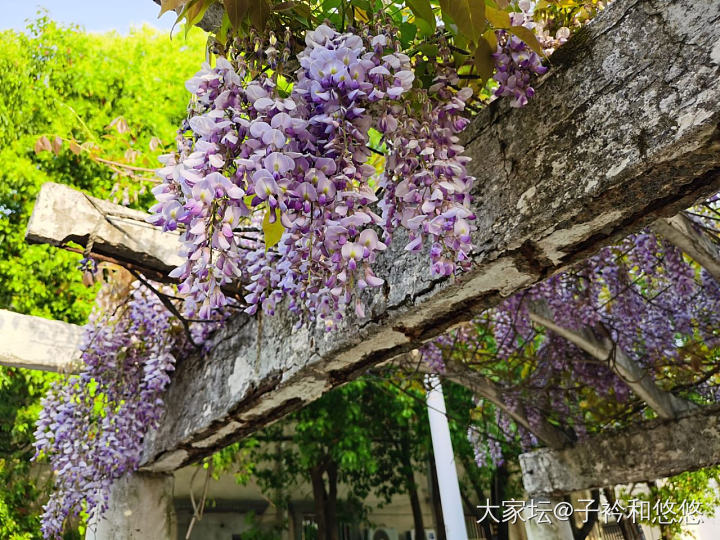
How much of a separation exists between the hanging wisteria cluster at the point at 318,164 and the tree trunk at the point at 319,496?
6.48 meters

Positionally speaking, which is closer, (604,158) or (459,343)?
(604,158)

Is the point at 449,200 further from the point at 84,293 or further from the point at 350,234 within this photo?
the point at 84,293

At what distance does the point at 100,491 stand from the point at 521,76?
235cm

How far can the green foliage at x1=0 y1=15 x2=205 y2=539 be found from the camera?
5.02m

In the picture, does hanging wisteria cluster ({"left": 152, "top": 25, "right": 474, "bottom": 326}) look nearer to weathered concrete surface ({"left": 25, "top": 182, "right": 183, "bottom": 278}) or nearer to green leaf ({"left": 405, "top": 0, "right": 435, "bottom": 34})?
green leaf ({"left": 405, "top": 0, "right": 435, "bottom": 34})

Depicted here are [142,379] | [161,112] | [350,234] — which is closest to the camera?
[350,234]

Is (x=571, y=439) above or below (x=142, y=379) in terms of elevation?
below

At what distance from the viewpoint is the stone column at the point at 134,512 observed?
7.81ft

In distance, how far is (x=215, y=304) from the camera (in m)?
0.88

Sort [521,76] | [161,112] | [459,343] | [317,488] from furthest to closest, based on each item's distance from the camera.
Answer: [317,488] < [161,112] < [459,343] < [521,76]

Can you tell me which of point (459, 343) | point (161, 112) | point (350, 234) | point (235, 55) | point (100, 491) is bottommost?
point (100, 491)

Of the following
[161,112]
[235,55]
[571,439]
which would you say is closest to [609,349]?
[571,439]

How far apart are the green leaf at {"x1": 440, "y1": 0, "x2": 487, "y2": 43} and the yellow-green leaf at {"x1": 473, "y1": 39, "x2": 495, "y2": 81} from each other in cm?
12

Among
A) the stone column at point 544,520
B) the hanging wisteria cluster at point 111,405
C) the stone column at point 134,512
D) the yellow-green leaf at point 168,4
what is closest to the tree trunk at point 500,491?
the stone column at point 544,520
